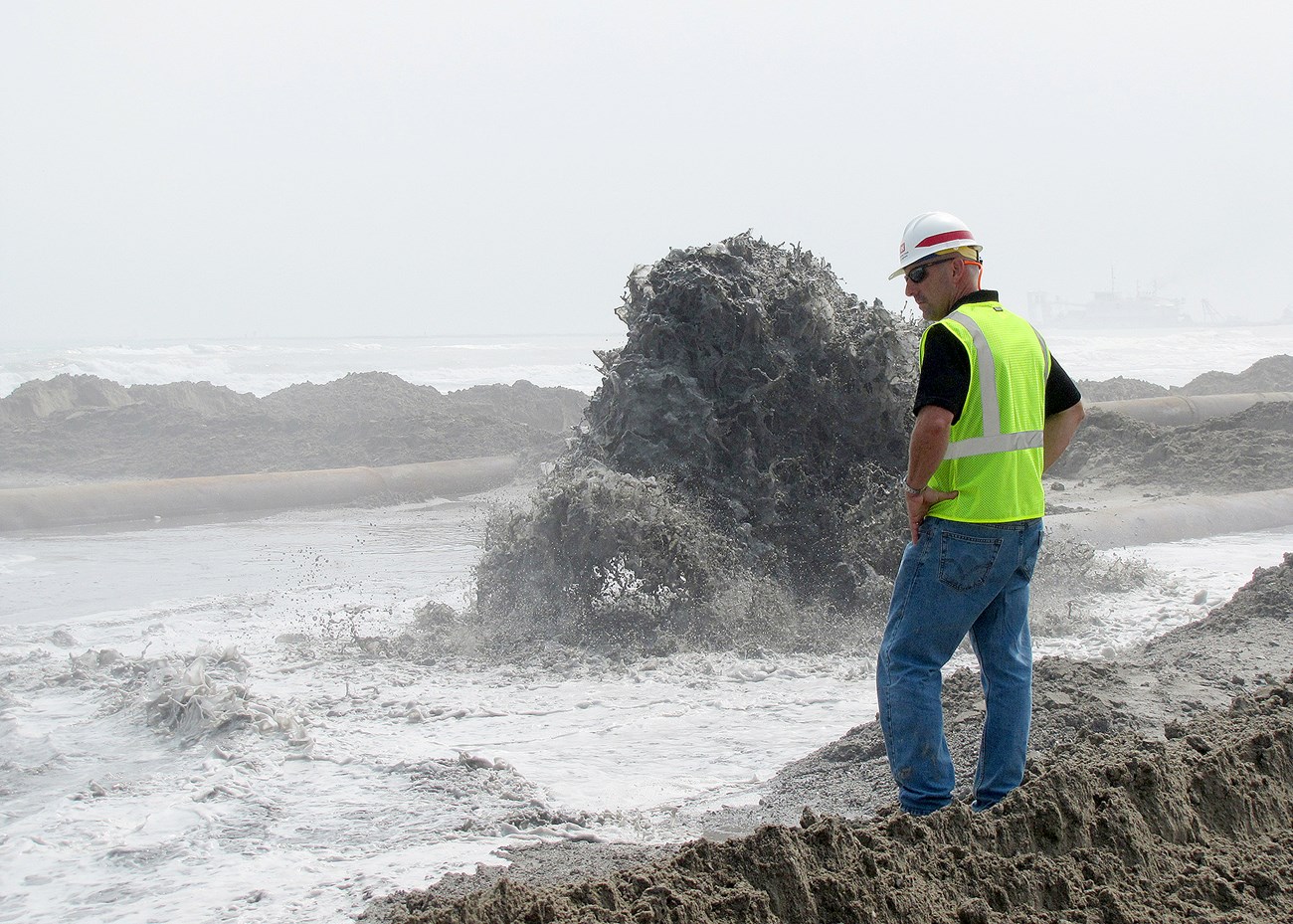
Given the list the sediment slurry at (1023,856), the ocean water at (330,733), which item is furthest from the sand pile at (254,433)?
the sediment slurry at (1023,856)

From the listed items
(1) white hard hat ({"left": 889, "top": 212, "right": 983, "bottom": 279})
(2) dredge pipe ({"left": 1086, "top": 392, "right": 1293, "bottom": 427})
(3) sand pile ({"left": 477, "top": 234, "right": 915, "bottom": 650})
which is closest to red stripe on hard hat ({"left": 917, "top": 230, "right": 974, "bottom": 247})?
(1) white hard hat ({"left": 889, "top": 212, "right": 983, "bottom": 279})

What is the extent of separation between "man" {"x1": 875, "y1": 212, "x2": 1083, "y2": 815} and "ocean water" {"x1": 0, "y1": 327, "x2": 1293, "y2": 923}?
927 mm

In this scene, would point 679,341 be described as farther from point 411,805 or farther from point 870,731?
point 411,805

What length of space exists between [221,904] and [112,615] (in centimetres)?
491

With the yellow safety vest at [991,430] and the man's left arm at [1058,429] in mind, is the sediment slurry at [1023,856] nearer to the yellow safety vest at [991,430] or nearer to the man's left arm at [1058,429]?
the yellow safety vest at [991,430]

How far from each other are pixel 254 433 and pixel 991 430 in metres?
17.5

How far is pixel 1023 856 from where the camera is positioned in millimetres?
2938

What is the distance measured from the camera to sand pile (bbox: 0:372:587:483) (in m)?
17.9

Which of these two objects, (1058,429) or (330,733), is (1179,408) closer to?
(1058,429)

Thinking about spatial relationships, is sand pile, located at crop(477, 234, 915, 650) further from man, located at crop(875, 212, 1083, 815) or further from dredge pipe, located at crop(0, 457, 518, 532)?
dredge pipe, located at crop(0, 457, 518, 532)

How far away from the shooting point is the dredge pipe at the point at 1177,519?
9.49m

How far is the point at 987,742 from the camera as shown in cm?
337

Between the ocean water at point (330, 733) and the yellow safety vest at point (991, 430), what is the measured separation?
4.61 ft

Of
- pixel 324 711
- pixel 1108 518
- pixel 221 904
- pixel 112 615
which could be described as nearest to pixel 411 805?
pixel 221 904
